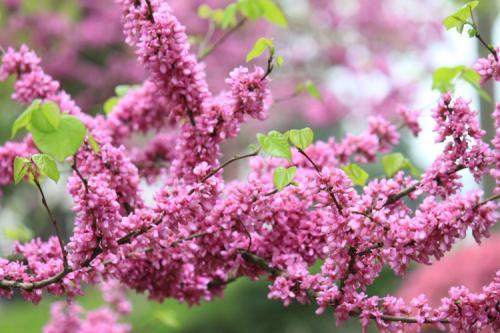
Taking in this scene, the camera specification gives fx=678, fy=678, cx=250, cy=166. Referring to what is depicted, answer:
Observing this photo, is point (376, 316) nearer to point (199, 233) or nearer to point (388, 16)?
point (199, 233)

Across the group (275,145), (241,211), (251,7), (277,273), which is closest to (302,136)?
(275,145)

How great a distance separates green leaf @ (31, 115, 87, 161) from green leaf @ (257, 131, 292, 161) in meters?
0.42

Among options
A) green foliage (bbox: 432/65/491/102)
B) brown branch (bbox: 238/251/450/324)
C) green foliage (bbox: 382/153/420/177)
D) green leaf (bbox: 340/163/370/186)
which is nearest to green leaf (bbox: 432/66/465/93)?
green foliage (bbox: 432/65/491/102)

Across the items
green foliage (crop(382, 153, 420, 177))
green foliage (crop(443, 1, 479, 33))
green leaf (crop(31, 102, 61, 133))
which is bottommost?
green leaf (crop(31, 102, 61, 133))

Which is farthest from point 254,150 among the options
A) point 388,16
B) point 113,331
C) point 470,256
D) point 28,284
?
point 388,16

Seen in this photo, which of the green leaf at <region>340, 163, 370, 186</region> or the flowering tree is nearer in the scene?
the flowering tree

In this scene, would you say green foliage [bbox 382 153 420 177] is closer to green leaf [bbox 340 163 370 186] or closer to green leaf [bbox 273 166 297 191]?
green leaf [bbox 340 163 370 186]

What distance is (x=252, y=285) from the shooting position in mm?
7609

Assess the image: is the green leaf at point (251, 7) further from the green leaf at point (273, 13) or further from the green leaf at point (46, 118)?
the green leaf at point (46, 118)

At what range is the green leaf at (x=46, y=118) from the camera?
1403 mm

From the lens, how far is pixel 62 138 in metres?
1.41

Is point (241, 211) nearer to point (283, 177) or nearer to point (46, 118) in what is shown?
point (283, 177)

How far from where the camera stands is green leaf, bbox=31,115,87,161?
1.40m

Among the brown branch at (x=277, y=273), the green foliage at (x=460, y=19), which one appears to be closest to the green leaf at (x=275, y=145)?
the brown branch at (x=277, y=273)
